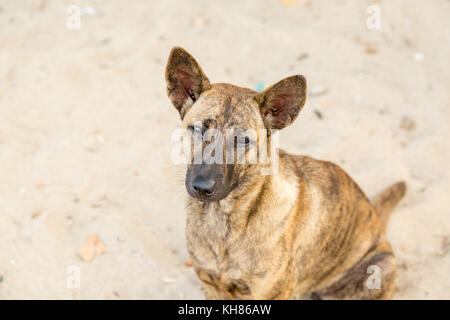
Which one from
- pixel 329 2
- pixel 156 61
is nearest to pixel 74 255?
pixel 156 61

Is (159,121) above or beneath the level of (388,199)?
above

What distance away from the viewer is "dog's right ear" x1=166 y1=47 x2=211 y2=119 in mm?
3045

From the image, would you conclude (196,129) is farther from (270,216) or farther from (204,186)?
(270,216)

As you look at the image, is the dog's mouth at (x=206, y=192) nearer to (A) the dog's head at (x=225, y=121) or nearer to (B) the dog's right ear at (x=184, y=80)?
(A) the dog's head at (x=225, y=121)

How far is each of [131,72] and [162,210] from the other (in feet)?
6.51

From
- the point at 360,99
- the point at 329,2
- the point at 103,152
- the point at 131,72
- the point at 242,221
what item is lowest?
the point at 242,221

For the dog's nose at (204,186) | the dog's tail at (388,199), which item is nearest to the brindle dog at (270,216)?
the dog's nose at (204,186)

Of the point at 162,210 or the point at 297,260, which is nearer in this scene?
the point at 297,260

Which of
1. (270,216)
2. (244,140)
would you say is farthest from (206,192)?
(270,216)

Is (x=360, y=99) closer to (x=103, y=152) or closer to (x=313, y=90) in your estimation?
(x=313, y=90)

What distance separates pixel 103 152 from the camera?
5.13m

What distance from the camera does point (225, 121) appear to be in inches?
118

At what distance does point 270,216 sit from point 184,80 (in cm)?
111

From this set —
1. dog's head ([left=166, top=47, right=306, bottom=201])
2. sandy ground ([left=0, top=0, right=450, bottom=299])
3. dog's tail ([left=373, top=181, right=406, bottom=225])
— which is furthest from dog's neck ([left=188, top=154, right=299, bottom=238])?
dog's tail ([left=373, top=181, right=406, bottom=225])
